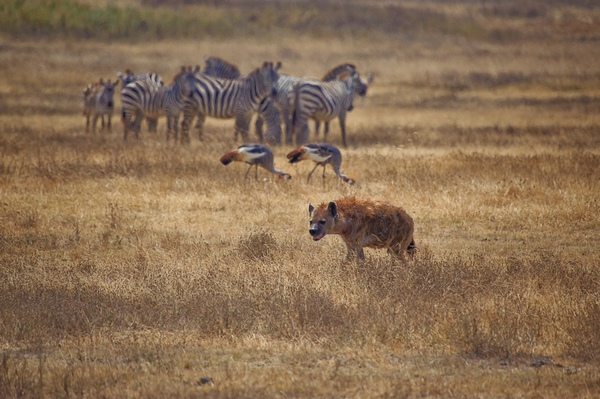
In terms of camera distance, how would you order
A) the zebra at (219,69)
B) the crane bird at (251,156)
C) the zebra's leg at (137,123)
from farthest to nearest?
the zebra at (219,69)
the zebra's leg at (137,123)
the crane bird at (251,156)

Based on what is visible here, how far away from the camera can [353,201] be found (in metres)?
8.90

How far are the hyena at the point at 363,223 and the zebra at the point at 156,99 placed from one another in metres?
12.3

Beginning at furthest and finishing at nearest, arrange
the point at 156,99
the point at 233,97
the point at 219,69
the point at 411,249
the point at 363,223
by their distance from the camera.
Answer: the point at 219,69 < the point at 156,99 < the point at 233,97 < the point at 411,249 < the point at 363,223

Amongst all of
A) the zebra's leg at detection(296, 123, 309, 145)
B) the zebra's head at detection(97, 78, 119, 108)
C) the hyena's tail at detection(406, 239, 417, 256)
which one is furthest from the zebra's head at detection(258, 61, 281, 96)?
the hyena's tail at detection(406, 239, 417, 256)

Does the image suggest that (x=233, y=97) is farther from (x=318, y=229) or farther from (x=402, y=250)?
(x=318, y=229)

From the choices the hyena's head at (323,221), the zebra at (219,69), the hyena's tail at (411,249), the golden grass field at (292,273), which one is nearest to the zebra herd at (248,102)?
the golden grass field at (292,273)

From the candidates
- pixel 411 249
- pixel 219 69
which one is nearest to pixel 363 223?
pixel 411 249

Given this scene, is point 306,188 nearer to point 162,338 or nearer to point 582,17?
point 162,338

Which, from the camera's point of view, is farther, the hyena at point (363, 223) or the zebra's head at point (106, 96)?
the zebra's head at point (106, 96)

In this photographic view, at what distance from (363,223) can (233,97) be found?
41.1 feet

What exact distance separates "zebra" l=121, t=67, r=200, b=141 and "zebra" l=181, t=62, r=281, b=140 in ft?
0.73

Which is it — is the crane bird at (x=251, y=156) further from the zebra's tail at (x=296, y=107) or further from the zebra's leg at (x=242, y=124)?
the zebra's leg at (x=242, y=124)

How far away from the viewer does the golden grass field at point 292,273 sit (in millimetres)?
6320

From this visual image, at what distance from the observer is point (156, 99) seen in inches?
851
